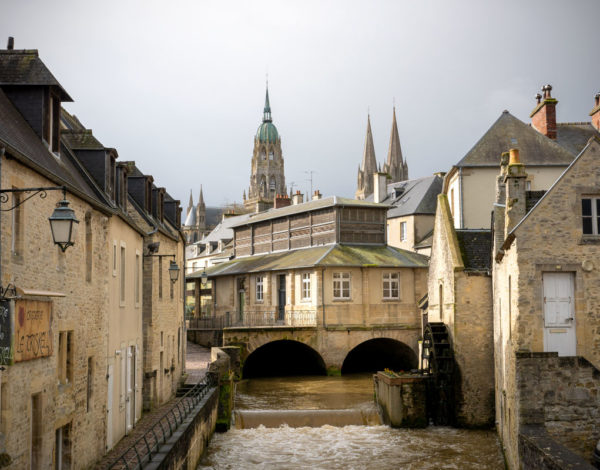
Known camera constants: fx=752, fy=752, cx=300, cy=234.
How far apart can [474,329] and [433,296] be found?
458cm

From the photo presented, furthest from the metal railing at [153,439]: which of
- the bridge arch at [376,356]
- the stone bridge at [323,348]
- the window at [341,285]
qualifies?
the bridge arch at [376,356]

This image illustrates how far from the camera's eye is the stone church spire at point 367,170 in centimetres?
11012

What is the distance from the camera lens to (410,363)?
1378 inches

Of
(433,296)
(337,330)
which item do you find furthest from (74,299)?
(337,330)

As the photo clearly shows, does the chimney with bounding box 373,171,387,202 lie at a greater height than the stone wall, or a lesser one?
greater

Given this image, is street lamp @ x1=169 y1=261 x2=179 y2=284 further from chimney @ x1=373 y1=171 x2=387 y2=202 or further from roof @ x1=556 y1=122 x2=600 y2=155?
chimney @ x1=373 y1=171 x2=387 y2=202

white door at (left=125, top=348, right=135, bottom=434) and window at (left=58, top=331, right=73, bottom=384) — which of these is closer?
window at (left=58, top=331, right=73, bottom=384)

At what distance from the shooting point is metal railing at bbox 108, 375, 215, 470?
1106cm

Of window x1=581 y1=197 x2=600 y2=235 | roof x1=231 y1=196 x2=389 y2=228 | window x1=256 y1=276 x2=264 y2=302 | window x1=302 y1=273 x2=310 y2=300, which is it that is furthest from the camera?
window x1=256 y1=276 x2=264 y2=302

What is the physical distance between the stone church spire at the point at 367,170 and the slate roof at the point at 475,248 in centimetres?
8565

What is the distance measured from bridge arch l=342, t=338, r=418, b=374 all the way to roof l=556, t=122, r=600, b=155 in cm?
1163

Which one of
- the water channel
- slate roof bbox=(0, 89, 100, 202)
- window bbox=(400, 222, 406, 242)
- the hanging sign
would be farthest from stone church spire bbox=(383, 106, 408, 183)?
the hanging sign

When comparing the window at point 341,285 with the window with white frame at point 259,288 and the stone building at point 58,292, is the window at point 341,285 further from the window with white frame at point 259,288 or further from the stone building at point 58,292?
the stone building at point 58,292

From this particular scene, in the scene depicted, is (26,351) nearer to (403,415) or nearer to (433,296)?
(403,415)
